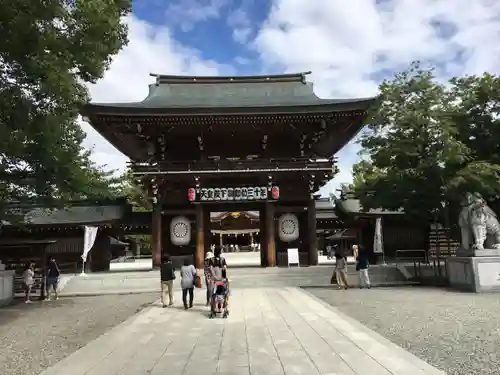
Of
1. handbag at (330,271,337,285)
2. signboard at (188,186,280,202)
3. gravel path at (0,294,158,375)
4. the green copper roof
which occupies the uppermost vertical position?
the green copper roof

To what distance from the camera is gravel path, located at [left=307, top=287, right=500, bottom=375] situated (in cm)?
686

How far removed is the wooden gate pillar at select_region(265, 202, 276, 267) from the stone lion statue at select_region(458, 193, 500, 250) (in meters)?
9.80

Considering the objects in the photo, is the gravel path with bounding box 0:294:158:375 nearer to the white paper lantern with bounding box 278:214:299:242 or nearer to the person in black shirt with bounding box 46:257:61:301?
the person in black shirt with bounding box 46:257:61:301

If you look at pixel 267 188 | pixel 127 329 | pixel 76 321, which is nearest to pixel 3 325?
pixel 76 321

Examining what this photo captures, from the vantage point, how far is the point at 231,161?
2348 cm

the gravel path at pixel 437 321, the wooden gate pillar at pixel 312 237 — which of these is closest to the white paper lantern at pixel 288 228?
the wooden gate pillar at pixel 312 237

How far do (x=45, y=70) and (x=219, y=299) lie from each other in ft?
23.5

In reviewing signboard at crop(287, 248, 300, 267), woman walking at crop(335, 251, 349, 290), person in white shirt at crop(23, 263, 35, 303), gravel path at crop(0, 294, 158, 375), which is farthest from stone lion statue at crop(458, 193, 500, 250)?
person in white shirt at crop(23, 263, 35, 303)

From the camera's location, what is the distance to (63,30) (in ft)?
38.1

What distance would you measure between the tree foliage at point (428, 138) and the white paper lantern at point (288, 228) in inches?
241

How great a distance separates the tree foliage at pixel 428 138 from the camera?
57.5ft

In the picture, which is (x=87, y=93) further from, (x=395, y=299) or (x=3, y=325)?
(x=395, y=299)

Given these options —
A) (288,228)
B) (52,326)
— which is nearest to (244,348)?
(52,326)

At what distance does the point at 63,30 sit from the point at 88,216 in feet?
58.4
